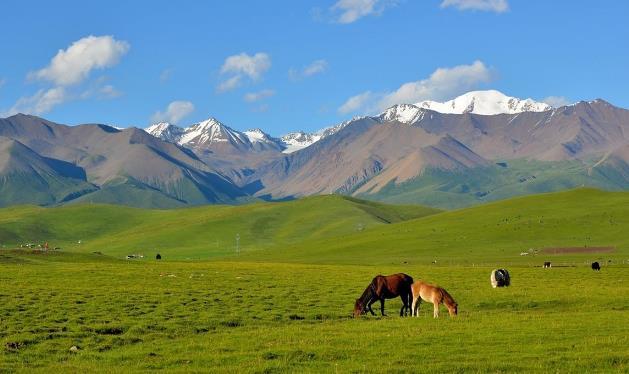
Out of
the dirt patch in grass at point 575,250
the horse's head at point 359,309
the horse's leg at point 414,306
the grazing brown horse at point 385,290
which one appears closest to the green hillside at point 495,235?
the dirt patch in grass at point 575,250

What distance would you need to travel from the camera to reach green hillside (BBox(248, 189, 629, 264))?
136375 millimetres

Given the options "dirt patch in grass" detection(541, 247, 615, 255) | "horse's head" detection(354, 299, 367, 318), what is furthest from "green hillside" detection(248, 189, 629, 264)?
"horse's head" detection(354, 299, 367, 318)

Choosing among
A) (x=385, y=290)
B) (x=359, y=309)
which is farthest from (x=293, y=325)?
(x=385, y=290)

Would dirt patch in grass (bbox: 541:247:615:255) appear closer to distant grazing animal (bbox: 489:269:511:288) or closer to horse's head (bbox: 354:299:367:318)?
distant grazing animal (bbox: 489:269:511:288)

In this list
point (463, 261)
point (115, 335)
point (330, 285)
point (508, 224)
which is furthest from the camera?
point (508, 224)

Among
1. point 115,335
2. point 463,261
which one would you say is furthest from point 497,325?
point 463,261

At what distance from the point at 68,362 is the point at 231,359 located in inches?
251

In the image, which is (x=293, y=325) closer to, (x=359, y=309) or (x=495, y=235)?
(x=359, y=309)

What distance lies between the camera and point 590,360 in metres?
25.7

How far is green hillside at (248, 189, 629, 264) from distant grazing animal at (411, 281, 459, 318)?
7498 cm

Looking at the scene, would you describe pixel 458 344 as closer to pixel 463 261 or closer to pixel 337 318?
pixel 337 318

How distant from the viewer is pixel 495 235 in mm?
155750

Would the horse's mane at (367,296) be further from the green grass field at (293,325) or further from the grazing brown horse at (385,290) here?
the green grass field at (293,325)

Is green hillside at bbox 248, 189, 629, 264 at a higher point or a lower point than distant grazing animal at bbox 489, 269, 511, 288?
higher
